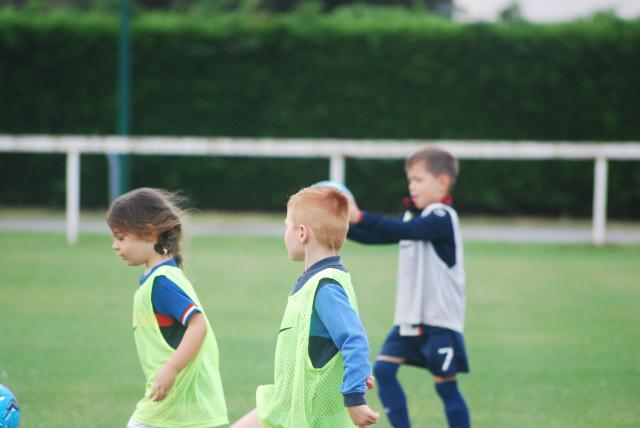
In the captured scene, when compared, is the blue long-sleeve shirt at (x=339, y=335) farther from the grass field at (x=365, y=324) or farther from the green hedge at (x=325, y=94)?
the green hedge at (x=325, y=94)

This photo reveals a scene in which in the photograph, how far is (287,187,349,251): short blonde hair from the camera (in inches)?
149

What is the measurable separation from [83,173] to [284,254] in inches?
294

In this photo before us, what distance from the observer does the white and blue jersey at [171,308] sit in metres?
4.04

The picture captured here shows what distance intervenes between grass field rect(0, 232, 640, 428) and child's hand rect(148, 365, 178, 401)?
0.76m

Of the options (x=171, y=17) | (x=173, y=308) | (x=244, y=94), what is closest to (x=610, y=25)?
(x=244, y=94)

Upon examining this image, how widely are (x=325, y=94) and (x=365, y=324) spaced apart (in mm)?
11146

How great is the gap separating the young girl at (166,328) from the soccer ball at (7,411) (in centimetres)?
68

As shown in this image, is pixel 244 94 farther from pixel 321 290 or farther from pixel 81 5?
pixel 321 290

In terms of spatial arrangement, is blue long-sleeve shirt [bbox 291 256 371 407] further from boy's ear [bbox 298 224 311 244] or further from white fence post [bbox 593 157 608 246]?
white fence post [bbox 593 157 608 246]

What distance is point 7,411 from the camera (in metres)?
4.42

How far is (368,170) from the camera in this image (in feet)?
62.6

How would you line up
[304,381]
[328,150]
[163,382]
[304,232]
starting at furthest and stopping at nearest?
[328,150], [163,382], [304,232], [304,381]

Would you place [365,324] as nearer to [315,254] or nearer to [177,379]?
[177,379]

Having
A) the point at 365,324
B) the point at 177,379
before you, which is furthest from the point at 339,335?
the point at 365,324
